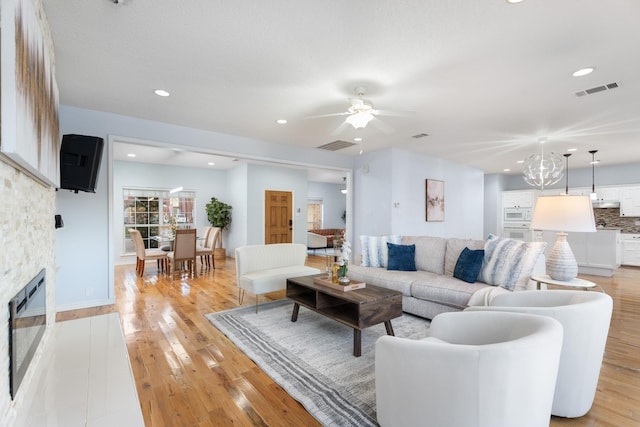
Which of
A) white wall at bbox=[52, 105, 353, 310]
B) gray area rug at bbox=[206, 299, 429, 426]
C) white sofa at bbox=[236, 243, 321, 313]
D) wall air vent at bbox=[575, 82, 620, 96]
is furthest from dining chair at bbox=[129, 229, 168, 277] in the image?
wall air vent at bbox=[575, 82, 620, 96]

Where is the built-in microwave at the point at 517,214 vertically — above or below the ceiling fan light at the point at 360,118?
below

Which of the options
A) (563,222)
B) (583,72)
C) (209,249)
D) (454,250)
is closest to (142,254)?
(209,249)

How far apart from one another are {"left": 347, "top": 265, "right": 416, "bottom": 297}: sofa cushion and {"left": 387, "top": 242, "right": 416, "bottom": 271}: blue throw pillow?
0.31 feet

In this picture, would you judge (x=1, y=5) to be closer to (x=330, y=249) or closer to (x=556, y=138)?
(x=556, y=138)

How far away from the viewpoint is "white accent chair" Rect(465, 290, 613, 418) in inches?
66.2

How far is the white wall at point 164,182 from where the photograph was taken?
7418 mm

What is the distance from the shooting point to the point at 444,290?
3.16 metres

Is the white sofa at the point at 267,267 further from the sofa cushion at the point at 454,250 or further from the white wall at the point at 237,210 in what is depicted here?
the white wall at the point at 237,210

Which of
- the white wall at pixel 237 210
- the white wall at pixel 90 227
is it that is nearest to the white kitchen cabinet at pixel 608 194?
the white wall at pixel 237 210

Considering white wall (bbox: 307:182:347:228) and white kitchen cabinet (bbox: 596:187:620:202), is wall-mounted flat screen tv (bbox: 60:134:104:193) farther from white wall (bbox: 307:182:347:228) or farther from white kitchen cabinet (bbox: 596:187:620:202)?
white kitchen cabinet (bbox: 596:187:620:202)

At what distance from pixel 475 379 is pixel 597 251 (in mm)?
6990

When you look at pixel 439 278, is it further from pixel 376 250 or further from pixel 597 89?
pixel 597 89

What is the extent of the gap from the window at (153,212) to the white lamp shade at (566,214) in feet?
24.9

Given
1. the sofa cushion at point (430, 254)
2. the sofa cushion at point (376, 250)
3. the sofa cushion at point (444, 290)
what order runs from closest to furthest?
the sofa cushion at point (444, 290) < the sofa cushion at point (430, 254) < the sofa cushion at point (376, 250)
